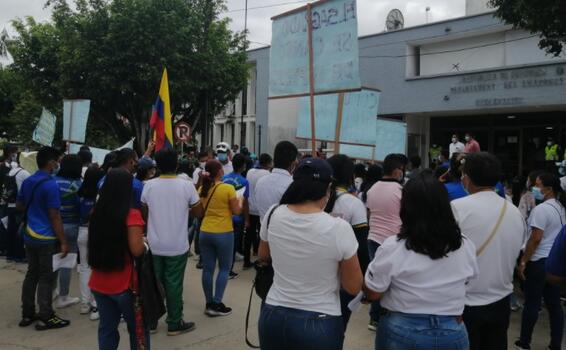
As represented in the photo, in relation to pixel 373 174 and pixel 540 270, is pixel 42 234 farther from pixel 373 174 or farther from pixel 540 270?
pixel 540 270

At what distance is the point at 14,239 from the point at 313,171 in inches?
275

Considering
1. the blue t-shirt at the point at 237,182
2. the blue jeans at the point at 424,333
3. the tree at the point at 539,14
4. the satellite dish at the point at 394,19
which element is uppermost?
the satellite dish at the point at 394,19

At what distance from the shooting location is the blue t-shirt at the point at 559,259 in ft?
8.73

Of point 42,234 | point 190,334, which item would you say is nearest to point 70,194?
point 42,234

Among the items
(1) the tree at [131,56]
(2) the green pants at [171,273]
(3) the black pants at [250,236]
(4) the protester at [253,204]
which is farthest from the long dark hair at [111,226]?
(1) the tree at [131,56]

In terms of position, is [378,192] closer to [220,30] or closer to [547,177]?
[547,177]

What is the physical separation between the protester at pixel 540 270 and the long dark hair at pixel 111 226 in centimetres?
339

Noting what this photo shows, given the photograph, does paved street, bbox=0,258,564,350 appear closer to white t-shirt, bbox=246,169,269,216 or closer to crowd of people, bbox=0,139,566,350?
crowd of people, bbox=0,139,566,350

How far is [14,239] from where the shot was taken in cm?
788

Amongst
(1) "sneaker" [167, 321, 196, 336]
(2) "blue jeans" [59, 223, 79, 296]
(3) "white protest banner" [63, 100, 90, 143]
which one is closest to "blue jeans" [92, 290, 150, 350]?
(1) "sneaker" [167, 321, 196, 336]

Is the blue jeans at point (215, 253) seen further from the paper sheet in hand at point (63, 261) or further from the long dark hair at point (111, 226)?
the long dark hair at point (111, 226)

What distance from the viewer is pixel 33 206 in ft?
15.9

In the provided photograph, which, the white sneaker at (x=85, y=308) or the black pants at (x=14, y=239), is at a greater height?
the black pants at (x=14, y=239)

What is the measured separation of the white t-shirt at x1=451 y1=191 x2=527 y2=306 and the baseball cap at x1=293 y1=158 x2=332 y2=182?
908 millimetres
